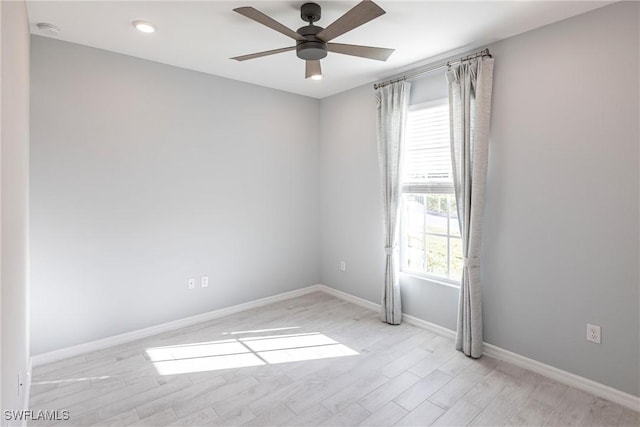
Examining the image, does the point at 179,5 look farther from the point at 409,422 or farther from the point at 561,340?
the point at 561,340

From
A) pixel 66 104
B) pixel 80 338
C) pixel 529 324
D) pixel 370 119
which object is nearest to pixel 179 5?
pixel 66 104

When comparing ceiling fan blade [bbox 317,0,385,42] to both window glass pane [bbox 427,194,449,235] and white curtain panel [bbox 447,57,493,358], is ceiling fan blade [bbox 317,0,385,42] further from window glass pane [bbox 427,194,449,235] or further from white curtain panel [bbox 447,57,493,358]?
window glass pane [bbox 427,194,449,235]

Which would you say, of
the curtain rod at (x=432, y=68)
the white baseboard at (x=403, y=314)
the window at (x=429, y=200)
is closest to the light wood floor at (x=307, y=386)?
the white baseboard at (x=403, y=314)

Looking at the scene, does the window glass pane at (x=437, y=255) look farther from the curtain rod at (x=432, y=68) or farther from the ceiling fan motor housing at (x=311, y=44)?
the ceiling fan motor housing at (x=311, y=44)

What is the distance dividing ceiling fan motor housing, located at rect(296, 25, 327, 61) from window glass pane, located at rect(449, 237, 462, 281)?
209 cm

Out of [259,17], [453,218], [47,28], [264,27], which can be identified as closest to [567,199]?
[453,218]

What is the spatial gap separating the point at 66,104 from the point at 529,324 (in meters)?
4.22

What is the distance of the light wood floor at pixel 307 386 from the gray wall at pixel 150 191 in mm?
490

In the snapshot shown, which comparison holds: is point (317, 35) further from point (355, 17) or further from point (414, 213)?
point (414, 213)

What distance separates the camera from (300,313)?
3.96 meters

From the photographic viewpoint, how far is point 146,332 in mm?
3336

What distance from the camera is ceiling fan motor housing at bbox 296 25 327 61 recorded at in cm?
232

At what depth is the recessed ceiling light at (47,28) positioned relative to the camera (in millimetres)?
2562

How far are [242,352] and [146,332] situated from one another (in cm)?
106
